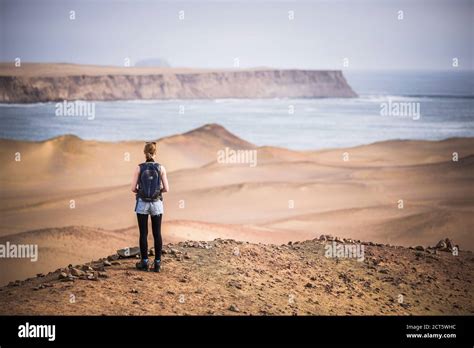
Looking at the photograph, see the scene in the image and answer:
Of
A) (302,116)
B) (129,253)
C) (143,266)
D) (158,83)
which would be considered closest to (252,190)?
(302,116)

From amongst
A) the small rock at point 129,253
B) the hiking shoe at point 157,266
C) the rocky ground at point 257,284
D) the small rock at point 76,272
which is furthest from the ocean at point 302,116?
the hiking shoe at point 157,266

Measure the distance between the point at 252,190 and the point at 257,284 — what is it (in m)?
8.09

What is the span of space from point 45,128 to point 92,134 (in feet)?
3.56

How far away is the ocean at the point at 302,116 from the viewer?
57.9ft

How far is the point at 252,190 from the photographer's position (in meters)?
17.8

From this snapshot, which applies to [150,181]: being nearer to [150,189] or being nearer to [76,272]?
[150,189]

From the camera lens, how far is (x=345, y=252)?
437 inches

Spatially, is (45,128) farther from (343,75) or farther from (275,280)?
(275,280)

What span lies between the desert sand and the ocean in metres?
0.26

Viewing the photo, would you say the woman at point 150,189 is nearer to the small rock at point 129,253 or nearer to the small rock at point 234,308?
the small rock at point 129,253

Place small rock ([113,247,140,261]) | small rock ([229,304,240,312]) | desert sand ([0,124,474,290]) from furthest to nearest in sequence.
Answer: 1. desert sand ([0,124,474,290])
2. small rock ([113,247,140,261])
3. small rock ([229,304,240,312])

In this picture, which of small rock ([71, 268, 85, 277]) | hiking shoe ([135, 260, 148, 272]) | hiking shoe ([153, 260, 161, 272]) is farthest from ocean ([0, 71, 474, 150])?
hiking shoe ([153, 260, 161, 272])

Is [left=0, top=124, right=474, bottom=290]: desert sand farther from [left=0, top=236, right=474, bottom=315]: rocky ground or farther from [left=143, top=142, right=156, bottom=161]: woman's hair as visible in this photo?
[left=143, top=142, right=156, bottom=161]: woman's hair

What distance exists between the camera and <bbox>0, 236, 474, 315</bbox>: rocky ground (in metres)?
8.88
